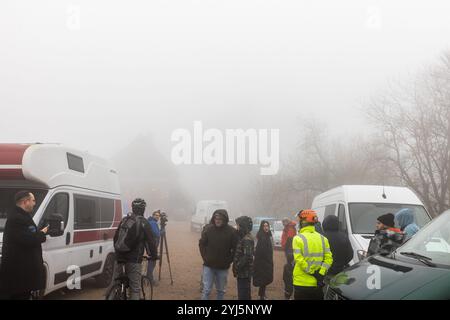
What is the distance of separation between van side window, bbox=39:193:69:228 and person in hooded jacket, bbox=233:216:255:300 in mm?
3218

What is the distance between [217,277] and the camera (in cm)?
740

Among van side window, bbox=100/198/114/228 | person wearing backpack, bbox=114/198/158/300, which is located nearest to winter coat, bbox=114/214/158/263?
person wearing backpack, bbox=114/198/158/300

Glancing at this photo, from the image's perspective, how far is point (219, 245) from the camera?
7301 mm

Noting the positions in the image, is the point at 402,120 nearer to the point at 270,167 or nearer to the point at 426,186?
the point at 426,186

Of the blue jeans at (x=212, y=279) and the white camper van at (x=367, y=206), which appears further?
the white camper van at (x=367, y=206)

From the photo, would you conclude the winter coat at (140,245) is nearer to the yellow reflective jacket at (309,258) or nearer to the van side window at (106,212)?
the yellow reflective jacket at (309,258)

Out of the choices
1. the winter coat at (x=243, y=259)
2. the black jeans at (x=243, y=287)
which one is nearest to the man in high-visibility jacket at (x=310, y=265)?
the winter coat at (x=243, y=259)

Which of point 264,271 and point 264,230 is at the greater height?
point 264,230

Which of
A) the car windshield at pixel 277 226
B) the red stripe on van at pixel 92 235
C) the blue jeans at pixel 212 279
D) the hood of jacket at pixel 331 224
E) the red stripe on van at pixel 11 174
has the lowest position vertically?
the car windshield at pixel 277 226

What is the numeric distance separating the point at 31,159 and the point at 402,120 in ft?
84.8

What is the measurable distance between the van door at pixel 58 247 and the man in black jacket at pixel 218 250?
259 cm

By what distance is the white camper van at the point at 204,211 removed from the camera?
3562 cm
